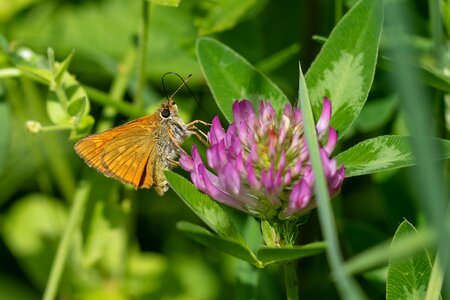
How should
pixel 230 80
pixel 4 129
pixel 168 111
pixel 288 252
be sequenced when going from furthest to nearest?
pixel 4 129 → pixel 168 111 → pixel 230 80 → pixel 288 252

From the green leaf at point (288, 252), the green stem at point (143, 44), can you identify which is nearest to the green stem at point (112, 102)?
the green stem at point (143, 44)

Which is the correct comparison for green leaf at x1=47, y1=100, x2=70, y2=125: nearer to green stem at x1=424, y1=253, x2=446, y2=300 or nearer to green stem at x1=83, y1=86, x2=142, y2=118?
green stem at x1=83, y1=86, x2=142, y2=118

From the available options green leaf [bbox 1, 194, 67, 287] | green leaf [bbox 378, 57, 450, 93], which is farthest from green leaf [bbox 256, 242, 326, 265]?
green leaf [bbox 1, 194, 67, 287]

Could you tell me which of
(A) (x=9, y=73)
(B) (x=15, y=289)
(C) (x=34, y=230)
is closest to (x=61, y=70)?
(A) (x=9, y=73)

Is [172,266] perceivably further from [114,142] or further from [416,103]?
[416,103]

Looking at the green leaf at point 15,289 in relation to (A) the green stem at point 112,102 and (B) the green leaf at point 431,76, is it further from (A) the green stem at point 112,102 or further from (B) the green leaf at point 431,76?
(B) the green leaf at point 431,76

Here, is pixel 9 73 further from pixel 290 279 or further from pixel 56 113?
pixel 290 279

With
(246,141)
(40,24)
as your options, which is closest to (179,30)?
(40,24)
